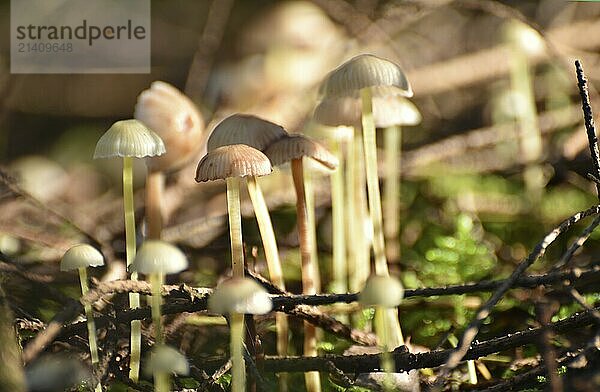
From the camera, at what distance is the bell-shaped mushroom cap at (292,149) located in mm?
903

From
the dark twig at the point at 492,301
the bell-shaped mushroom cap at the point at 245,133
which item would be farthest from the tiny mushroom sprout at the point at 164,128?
the dark twig at the point at 492,301

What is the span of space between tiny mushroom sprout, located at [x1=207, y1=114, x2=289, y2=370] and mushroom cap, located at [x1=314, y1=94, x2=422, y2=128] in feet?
0.43

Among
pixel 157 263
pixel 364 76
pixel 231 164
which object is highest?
pixel 364 76

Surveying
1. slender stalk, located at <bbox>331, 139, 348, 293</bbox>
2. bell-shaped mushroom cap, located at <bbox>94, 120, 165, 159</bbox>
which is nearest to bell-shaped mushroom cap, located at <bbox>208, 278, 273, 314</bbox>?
bell-shaped mushroom cap, located at <bbox>94, 120, 165, 159</bbox>

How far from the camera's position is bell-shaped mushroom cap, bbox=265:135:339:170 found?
0.90 metres

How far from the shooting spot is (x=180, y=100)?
114cm

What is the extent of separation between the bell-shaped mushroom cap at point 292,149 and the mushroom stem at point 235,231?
11cm

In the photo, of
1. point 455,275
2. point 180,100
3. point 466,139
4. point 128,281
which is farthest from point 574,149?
point 128,281

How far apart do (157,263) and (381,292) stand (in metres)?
0.24

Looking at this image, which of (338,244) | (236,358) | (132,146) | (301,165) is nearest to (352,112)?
(301,165)

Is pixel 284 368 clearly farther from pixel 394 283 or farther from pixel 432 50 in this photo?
pixel 432 50

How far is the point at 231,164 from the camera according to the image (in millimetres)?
762

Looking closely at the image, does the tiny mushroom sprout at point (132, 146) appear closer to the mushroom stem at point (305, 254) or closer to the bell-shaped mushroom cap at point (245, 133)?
the bell-shaped mushroom cap at point (245, 133)

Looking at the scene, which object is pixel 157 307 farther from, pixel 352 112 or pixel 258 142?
pixel 352 112
